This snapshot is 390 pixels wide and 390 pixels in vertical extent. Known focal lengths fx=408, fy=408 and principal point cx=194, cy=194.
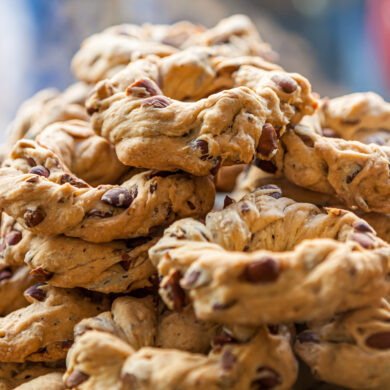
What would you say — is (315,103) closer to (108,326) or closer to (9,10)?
(108,326)

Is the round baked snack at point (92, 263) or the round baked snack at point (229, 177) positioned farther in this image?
the round baked snack at point (229, 177)

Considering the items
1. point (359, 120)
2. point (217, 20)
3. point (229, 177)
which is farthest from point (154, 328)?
point (217, 20)

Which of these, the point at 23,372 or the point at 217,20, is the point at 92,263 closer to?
the point at 23,372

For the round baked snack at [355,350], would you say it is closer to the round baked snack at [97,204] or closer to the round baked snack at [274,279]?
the round baked snack at [274,279]

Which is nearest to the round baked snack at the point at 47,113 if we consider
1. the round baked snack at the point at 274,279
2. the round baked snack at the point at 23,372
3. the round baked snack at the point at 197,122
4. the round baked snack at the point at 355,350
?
the round baked snack at the point at 197,122

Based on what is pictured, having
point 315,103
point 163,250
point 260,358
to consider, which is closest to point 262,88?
point 315,103

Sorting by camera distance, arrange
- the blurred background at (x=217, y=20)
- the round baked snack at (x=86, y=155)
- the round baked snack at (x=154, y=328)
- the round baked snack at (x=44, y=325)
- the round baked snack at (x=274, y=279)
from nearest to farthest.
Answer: the round baked snack at (x=274, y=279)
the round baked snack at (x=154, y=328)
the round baked snack at (x=44, y=325)
the round baked snack at (x=86, y=155)
the blurred background at (x=217, y=20)
